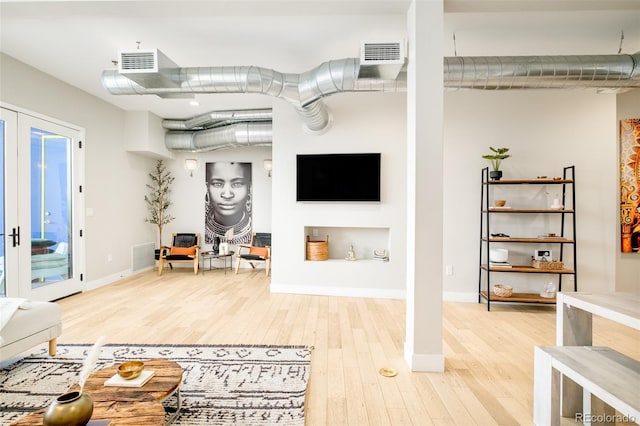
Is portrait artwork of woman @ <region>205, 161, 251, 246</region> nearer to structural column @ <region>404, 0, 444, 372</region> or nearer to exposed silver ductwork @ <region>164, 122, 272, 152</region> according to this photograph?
exposed silver ductwork @ <region>164, 122, 272, 152</region>

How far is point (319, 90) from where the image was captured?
10.4 feet

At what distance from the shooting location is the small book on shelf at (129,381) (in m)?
1.61

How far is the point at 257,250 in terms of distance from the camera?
572 centimetres

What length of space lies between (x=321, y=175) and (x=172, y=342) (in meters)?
2.83

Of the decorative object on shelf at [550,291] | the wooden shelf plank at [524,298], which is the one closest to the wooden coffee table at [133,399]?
the wooden shelf plank at [524,298]

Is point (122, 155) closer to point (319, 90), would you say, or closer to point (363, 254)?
point (319, 90)

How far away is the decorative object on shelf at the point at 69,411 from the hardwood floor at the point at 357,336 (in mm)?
1215

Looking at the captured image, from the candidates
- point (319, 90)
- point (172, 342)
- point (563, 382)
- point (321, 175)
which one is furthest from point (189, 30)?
point (563, 382)

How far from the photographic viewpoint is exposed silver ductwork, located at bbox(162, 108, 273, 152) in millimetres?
5199

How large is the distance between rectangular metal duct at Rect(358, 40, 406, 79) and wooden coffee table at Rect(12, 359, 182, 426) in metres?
2.80

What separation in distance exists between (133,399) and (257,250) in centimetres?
424

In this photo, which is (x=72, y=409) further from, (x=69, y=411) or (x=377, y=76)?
(x=377, y=76)

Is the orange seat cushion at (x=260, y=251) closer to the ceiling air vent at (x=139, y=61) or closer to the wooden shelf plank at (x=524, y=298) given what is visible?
the ceiling air vent at (x=139, y=61)

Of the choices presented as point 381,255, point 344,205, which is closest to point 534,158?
point 381,255
